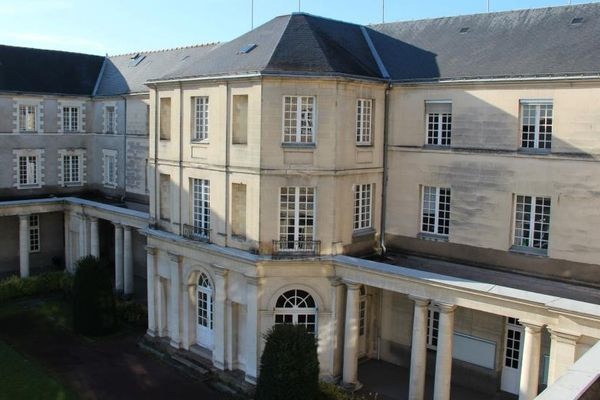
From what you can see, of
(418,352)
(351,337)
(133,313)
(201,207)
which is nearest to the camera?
(418,352)

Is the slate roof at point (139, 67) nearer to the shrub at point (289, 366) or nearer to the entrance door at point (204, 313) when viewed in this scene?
the entrance door at point (204, 313)

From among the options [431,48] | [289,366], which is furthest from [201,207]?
[431,48]

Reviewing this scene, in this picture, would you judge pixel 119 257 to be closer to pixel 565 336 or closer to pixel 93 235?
pixel 93 235

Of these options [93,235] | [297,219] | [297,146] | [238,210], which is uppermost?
[297,146]

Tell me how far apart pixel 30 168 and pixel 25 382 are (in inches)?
671

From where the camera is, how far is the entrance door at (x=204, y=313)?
24.4 m

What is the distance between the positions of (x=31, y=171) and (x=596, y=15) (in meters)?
30.7

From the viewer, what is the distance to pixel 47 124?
122 feet

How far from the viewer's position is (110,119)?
37.6 metres

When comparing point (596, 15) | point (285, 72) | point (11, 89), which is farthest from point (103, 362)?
point (596, 15)

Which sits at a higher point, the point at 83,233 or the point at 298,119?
the point at 298,119

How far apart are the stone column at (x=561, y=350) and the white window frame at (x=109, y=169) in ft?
90.0

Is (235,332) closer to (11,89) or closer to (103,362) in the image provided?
(103,362)

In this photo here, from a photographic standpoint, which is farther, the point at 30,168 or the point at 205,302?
the point at 30,168
